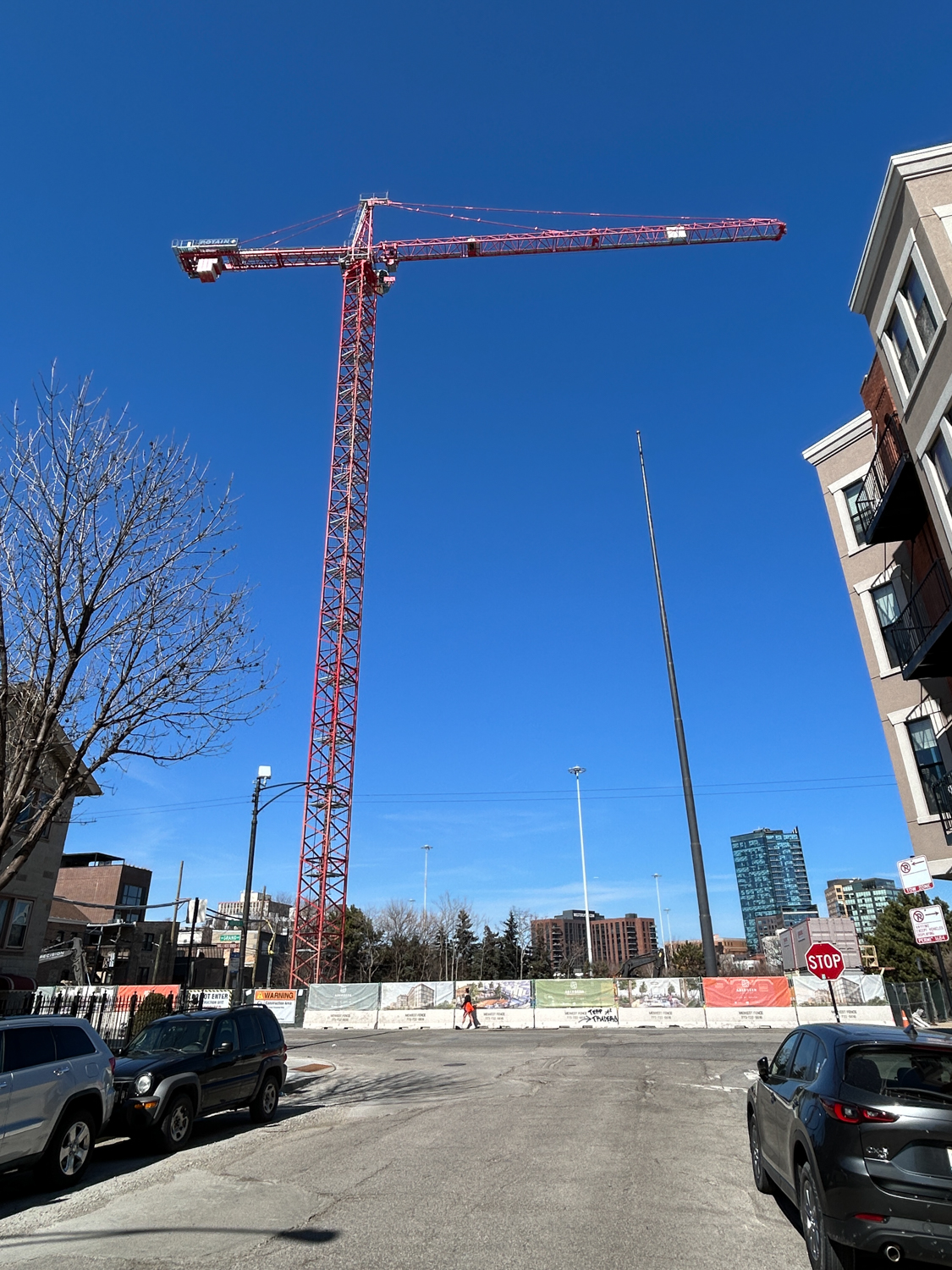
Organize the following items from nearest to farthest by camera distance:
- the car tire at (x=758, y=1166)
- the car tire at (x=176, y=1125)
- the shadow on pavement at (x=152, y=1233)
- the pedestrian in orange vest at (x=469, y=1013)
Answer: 1. the shadow on pavement at (x=152, y=1233)
2. the car tire at (x=758, y=1166)
3. the car tire at (x=176, y=1125)
4. the pedestrian in orange vest at (x=469, y=1013)

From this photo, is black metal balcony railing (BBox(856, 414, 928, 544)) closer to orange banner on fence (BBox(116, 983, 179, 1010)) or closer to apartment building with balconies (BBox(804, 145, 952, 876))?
apartment building with balconies (BBox(804, 145, 952, 876))

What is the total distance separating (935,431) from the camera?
14.4 m

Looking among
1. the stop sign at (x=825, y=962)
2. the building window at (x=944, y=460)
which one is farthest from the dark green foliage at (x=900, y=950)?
the building window at (x=944, y=460)

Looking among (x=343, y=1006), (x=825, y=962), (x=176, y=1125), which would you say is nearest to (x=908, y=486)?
(x=825, y=962)

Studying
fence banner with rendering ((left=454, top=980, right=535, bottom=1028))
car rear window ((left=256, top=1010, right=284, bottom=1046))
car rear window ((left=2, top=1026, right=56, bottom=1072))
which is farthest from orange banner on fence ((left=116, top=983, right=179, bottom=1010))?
car rear window ((left=2, top=1026, right=56, bottom=1072))

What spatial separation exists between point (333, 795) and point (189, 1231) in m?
44.8

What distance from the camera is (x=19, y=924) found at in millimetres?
28156

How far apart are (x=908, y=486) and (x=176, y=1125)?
678 inches

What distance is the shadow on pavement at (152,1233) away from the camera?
6.49 meters

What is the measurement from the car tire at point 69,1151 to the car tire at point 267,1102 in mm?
3595

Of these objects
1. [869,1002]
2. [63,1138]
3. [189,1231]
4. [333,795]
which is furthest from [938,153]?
[333,795]

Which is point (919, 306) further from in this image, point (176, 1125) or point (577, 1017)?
point (577, 1017)

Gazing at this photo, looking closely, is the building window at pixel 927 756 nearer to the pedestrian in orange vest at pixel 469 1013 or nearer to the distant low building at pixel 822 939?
the pedestrian in orange vest at pixel 469 1013

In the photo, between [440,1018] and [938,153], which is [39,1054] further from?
[440,1018]
